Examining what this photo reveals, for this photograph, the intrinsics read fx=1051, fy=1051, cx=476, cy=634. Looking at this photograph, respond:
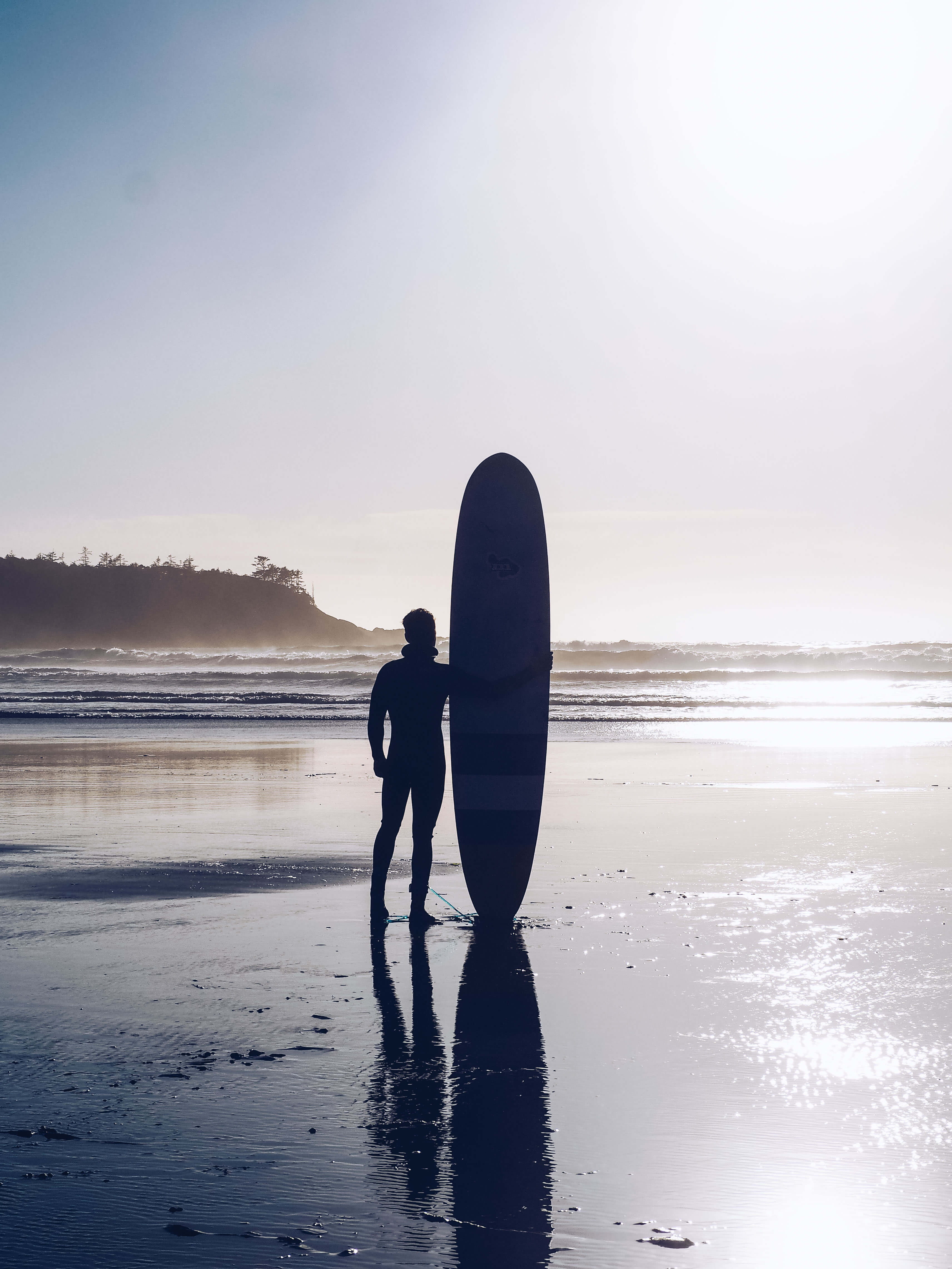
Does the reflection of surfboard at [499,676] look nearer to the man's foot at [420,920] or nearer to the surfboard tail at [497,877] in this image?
the surfboard tail at [497,877]

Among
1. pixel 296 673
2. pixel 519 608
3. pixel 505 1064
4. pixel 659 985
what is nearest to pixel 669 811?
pixel 519 608

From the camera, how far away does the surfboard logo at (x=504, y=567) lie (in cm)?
729

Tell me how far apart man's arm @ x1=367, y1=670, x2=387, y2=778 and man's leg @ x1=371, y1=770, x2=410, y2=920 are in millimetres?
85

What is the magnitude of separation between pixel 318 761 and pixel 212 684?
31454mm

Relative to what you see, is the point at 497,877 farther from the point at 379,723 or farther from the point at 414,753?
the point at 379,723

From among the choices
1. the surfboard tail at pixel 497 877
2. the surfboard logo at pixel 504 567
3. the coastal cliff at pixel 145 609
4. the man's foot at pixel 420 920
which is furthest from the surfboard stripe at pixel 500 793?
the coastal cliff at pixel 145 609

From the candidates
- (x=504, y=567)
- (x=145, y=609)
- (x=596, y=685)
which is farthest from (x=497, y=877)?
(x=145, y=609)

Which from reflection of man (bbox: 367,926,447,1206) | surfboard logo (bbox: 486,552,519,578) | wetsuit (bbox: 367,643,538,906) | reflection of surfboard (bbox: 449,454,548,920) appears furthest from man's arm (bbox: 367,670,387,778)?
reflection of man (bbox: 367,926,447,1206)

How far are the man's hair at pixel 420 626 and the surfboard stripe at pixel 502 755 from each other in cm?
73

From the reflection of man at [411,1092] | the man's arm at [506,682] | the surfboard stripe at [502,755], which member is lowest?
the reflection of man at [411,1092]

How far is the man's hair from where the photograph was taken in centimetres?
664

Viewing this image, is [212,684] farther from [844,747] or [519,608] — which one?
[519,608]

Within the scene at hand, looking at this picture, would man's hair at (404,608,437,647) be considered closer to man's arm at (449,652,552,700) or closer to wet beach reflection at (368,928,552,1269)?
man's arm at (449,652,552,700)

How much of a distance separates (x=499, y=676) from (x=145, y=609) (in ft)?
484
